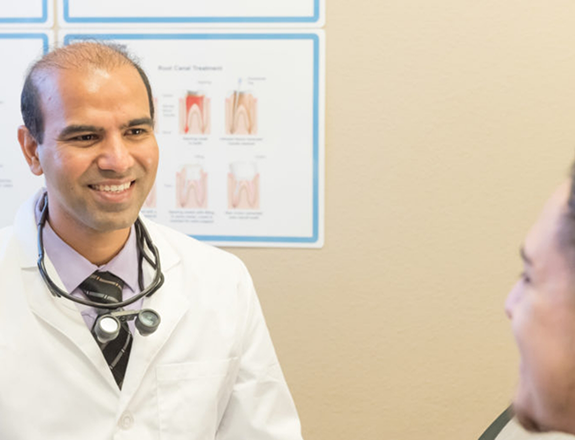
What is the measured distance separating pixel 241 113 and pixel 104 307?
28.2 inches

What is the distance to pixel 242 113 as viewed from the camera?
1791mm

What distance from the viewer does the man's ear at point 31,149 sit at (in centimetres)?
134

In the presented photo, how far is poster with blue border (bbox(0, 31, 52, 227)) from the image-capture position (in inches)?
71.4

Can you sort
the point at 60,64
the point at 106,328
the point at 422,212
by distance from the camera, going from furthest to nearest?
1. the point at 422,212
2. the point at 60,64
3. the point at 106,328

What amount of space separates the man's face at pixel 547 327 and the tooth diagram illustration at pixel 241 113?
121 centimetres

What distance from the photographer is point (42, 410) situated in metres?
1.22

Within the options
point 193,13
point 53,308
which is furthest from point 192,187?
point 53,308

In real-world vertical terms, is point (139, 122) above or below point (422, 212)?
above

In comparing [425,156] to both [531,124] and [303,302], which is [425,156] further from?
[303,302]

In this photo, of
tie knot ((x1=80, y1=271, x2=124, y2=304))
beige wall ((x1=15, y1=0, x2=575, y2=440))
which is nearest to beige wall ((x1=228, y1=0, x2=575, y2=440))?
beige wall ((x1=15, y1=0, x2=575, y2=440))

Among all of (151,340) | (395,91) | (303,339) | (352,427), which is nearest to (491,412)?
(352,427)

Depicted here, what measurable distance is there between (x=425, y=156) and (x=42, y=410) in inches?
40.1

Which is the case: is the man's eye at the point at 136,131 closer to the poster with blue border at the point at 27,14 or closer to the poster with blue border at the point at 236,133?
the poster with blue border at the point at 236,133

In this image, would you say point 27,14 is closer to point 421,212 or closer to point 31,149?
point 31,149
